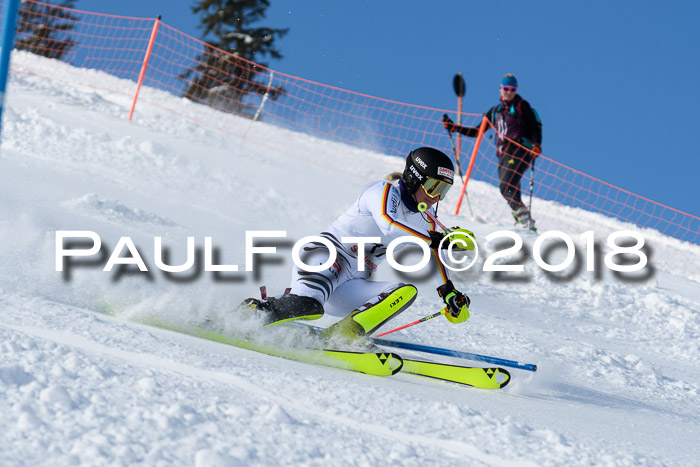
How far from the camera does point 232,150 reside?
39.7 ft

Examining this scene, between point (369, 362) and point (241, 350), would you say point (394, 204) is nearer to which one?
point (369, 362)

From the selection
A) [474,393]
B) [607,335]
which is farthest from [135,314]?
[607,335]

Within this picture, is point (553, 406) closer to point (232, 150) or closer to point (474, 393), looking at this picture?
point (474, 393)

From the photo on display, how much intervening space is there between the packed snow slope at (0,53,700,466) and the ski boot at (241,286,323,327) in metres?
0.25

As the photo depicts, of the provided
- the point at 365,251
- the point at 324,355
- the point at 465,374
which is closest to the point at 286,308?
the point at 324,355

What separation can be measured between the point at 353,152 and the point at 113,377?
12360 mm

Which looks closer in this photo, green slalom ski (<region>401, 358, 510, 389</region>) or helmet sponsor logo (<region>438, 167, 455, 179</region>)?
green slalom ski (<region>401, 358, 510, 389</region>)

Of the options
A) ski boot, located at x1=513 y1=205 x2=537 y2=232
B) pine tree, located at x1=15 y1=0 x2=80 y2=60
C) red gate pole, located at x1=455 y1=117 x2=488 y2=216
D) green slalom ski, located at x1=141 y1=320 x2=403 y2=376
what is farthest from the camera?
pine tree, located at x1=15 y1=0 x2=80 y2=60

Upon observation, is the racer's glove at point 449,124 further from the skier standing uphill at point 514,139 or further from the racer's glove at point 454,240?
the racer's glove at point 454,240

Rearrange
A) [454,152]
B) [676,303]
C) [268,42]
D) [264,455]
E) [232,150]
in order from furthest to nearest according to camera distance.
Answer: [268,42], [232,150], [454,152], [676,303], [264,455]

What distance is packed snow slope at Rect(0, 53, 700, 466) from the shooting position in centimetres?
228

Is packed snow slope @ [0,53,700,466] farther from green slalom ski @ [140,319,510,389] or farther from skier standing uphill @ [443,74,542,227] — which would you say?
skier standing uphill @ [443,74,542,227]

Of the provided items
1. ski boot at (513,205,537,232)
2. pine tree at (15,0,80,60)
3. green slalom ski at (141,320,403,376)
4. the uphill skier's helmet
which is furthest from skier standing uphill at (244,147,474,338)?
pine tree at (15,0,80,60)

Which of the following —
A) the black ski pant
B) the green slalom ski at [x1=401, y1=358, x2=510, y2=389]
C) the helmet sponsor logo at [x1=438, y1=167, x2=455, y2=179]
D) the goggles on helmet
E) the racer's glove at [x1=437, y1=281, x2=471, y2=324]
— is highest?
the black ski pant
